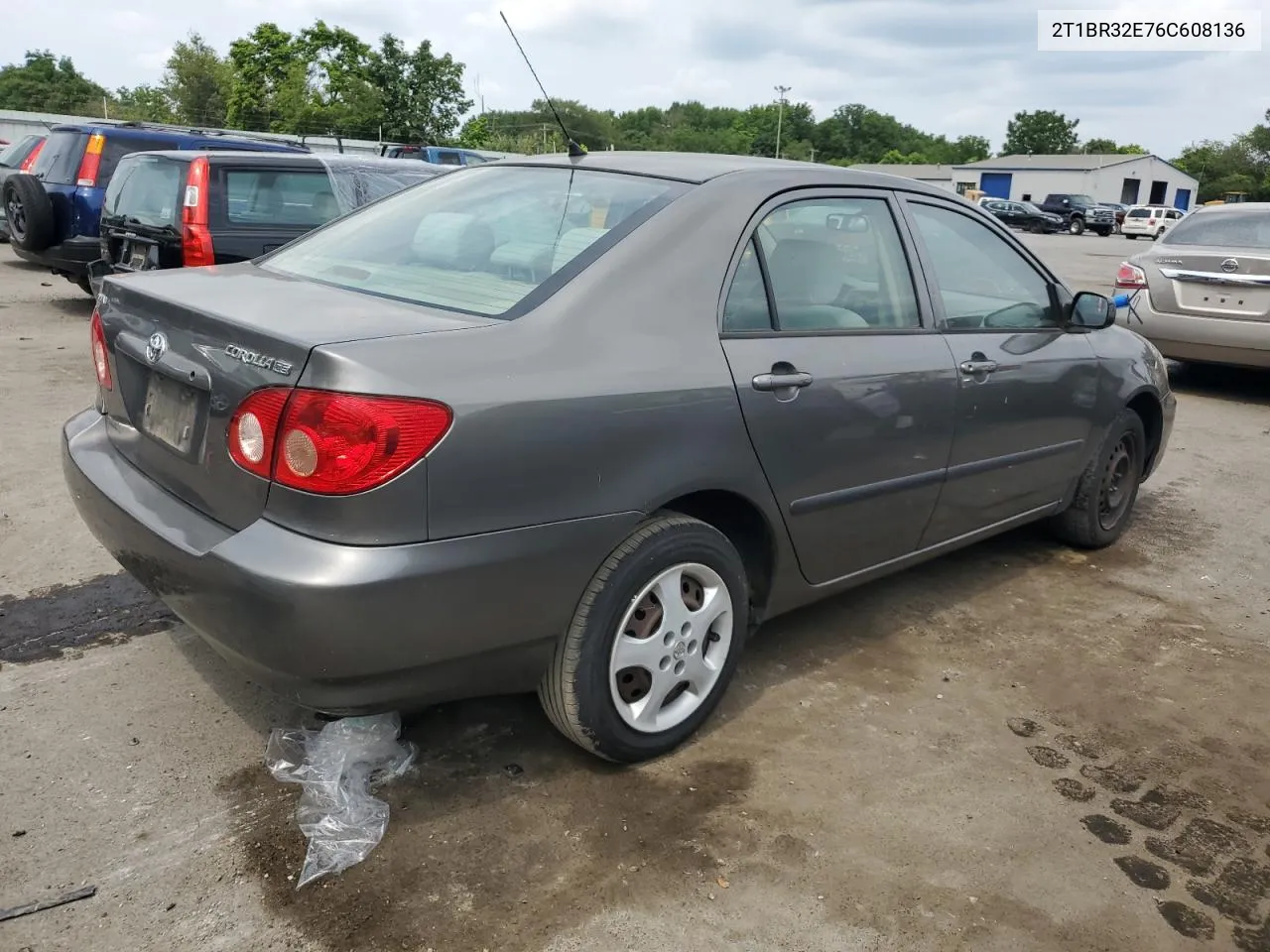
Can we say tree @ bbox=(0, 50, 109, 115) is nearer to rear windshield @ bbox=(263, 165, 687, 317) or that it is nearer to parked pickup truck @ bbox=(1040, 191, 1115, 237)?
parked pickup truck @ bbox=(1040, 191, 1115, 237)

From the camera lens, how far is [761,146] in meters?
107

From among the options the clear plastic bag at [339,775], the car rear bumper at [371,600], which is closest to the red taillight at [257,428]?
the car rear bumper at [371,600]

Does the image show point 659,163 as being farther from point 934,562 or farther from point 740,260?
point 934,562

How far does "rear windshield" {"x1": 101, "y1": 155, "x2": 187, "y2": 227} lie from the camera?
7.57 meters

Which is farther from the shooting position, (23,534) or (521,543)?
(23,534)

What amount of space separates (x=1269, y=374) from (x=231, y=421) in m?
10.2

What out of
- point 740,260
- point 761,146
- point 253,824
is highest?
point 761,146

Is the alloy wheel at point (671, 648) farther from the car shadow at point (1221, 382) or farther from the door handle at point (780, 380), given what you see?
the car shadow at point (1221, 382)

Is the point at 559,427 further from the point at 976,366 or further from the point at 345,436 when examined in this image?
the point at 976,366

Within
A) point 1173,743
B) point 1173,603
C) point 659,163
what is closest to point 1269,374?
point 1173,603

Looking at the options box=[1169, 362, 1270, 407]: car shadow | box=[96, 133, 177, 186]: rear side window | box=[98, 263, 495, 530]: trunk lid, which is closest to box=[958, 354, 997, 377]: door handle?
box=[98, 263, 495, 530]: trunk lid

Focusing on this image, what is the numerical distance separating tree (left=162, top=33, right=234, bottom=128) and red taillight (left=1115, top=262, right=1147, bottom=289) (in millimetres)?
67854

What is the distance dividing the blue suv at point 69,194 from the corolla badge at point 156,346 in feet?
23.3

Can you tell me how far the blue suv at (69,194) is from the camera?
9.20 m
